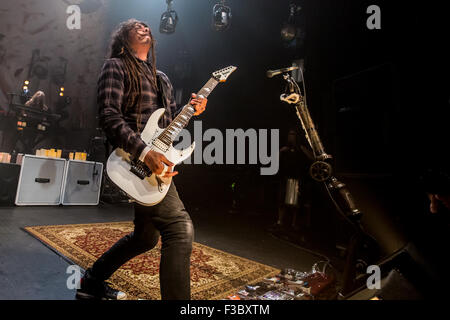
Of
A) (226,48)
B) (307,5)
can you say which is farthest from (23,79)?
(307,5)

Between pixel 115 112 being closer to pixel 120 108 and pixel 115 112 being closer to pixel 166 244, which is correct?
pixel 120 108

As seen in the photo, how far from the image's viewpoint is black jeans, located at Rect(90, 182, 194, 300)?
1176 mm

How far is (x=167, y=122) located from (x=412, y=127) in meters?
2.37

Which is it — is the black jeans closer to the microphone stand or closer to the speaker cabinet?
the microphone stand

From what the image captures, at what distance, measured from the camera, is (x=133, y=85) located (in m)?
1.43

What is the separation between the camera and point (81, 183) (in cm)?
538

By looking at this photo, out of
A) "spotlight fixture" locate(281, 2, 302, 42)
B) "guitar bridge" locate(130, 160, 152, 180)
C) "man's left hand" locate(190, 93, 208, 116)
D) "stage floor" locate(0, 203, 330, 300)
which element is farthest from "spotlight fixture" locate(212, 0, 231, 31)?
"guitar bridge" locate(130, 160, 152, 180)

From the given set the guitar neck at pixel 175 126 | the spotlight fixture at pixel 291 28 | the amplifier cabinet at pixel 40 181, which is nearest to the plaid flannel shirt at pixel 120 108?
the guitar neck at pixel 175 126

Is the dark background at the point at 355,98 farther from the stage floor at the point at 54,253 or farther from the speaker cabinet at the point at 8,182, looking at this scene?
the speaker cabinet at the point at 8,182

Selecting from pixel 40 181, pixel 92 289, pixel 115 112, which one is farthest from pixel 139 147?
pixel 40 181

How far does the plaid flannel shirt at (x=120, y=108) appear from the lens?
1284 millimetres

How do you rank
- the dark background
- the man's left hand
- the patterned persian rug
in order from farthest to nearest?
the dark background < the patterned persian rug < the man's left hand

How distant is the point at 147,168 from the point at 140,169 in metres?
0.04

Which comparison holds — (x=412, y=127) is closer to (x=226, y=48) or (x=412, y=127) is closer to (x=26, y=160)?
(x=226, y=48)
